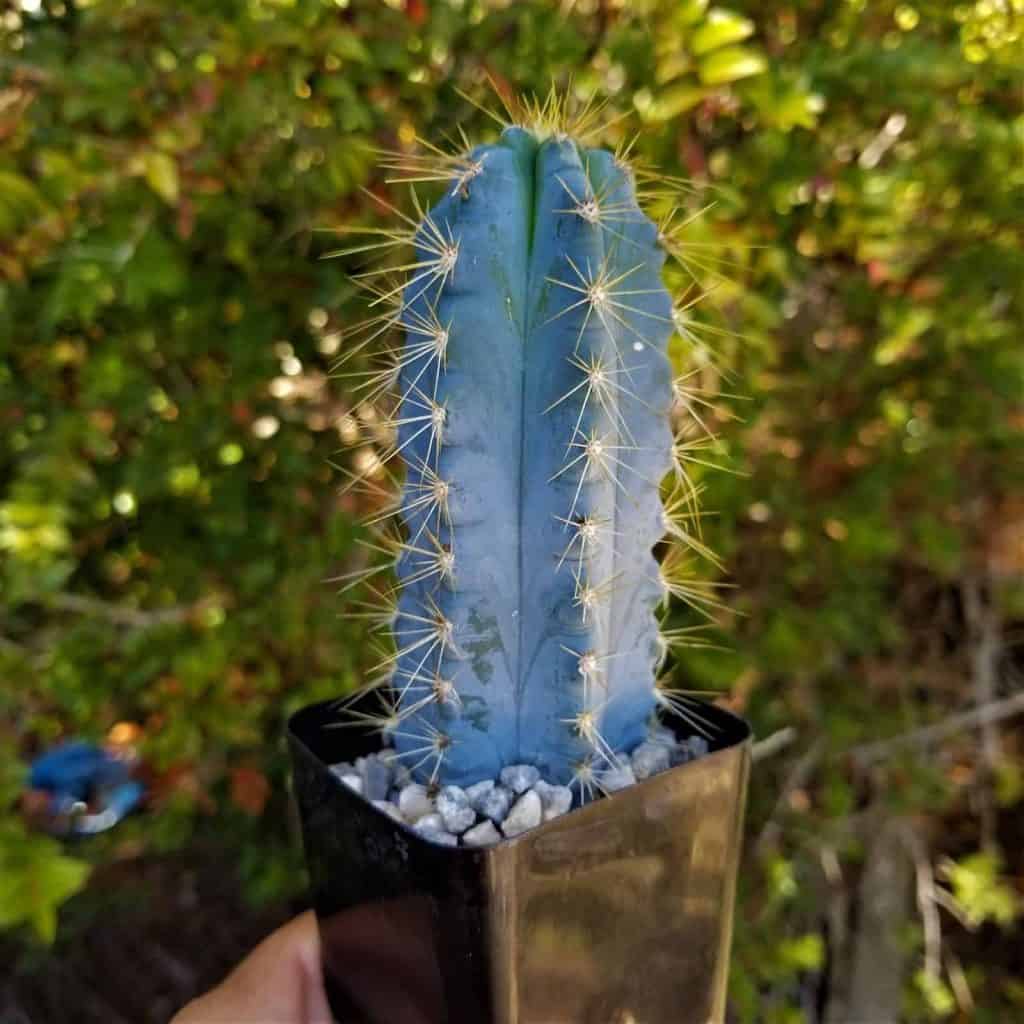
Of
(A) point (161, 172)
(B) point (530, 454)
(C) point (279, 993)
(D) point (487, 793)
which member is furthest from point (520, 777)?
(A) point (161, 172)

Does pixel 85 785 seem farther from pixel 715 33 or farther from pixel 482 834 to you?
pixel 715 33

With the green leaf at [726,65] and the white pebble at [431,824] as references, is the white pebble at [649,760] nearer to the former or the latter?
the white pebble at [431,824]

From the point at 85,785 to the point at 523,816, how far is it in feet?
3.75

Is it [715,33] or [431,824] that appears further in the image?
[715,33]

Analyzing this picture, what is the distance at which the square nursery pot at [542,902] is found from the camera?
1.82ft

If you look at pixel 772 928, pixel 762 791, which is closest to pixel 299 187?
pixel 762 791

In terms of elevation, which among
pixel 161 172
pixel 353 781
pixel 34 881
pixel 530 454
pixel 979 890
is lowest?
pixel 979 890

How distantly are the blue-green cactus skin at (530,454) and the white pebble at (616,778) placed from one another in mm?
11

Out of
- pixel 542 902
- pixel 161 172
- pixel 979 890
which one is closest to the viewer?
pixel 542 902

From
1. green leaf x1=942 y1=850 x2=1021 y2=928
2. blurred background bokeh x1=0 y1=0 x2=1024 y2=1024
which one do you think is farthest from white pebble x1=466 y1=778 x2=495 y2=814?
green leaf x1=942 y1=850 x2=1021 y2=928

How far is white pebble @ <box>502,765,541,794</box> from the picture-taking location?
626 millimetres

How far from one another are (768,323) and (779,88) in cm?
23

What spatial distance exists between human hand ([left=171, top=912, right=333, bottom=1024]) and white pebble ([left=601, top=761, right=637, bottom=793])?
34cm

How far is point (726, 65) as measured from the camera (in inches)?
33.7
